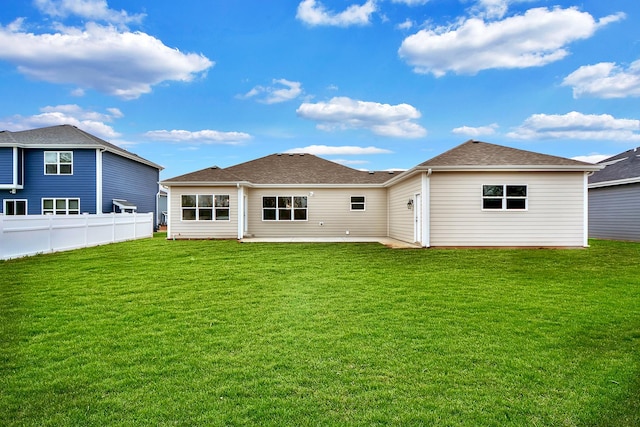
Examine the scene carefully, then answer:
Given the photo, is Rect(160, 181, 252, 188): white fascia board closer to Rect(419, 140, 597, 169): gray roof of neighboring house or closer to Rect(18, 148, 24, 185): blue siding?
Rect(419, 140, 597, 169): gray roof of neighboring house

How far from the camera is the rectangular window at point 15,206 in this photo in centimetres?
2077

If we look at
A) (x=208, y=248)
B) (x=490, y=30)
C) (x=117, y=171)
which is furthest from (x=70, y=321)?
(x=117, y=171)

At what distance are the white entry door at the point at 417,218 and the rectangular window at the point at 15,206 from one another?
1975 centimetres

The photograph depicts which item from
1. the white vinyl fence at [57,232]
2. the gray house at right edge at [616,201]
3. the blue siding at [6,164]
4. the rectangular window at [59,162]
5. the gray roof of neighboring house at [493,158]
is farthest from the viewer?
the rectangular window at [59,162]

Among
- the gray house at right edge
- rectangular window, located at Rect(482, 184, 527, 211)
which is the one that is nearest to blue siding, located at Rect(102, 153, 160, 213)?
rectangular window, located at Rect(482, 184, 527, 211)

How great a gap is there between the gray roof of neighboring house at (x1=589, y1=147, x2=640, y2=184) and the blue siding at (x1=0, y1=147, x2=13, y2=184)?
29.1m

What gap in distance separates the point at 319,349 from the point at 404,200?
13.5 metres

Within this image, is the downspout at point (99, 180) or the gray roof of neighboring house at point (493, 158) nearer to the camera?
the gray roof of neighboring house at point (493, 158)

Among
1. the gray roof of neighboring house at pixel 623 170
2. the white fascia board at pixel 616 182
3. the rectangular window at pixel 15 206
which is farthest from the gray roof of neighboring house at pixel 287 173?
the gray roof of neighboring house at pixel 623 170

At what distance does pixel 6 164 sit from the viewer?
20.2 meters

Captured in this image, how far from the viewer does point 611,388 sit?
3375mm

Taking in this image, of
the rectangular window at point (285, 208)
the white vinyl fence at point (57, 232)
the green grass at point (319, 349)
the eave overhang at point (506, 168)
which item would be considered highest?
the eave overhang at point (506, 168)

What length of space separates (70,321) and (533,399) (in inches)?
213

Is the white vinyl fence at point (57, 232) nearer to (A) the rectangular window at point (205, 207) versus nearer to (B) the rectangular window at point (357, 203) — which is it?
(A) the rectangular window at point (205, 207)
